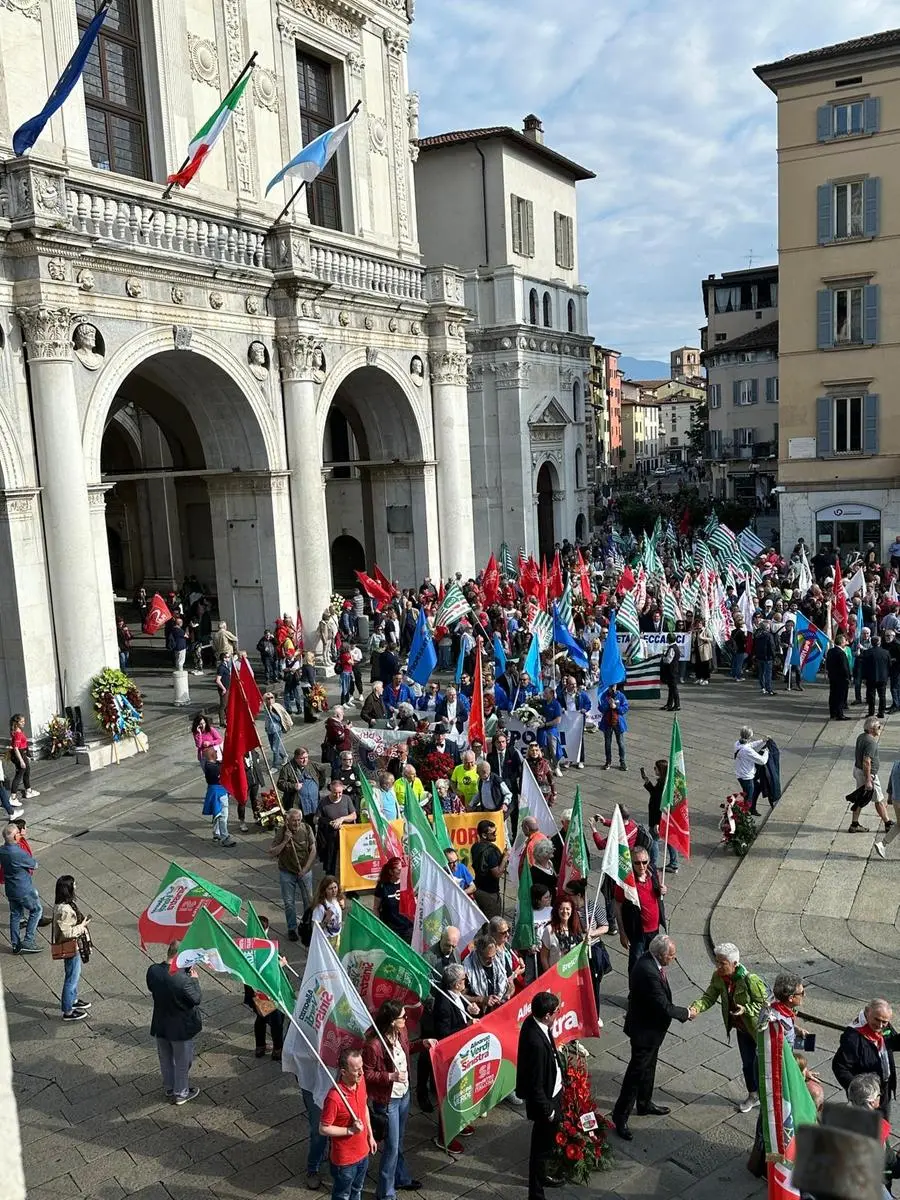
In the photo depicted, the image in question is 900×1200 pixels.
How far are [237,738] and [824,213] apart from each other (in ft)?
99.9

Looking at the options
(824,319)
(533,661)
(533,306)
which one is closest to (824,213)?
(824,319)

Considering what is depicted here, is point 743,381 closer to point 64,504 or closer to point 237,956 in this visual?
point 64,504

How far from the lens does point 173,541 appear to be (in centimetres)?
3588

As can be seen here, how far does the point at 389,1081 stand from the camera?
299 inches

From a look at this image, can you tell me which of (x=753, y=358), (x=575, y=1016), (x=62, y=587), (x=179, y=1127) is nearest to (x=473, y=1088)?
(x=575, y=1016)

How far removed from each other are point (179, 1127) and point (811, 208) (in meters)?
35.4

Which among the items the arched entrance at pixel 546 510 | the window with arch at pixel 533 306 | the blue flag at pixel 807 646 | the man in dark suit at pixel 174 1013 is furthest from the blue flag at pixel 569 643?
the window with arch at pixel 533 306

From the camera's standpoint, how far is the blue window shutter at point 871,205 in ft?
114

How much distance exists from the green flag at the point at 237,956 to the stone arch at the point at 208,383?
13.7 meters

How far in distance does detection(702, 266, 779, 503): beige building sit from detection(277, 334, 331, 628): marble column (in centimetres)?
4178

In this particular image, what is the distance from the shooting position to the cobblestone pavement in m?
8.17

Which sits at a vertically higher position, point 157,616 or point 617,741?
point 157,616

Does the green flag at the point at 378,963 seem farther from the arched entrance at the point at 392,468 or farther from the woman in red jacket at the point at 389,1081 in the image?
the arched entrance at the point at 392,468

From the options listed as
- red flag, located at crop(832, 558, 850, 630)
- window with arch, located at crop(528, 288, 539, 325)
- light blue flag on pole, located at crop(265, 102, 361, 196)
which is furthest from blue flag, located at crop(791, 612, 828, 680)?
window with arch, located at crop(528, 288, 539, 325)
